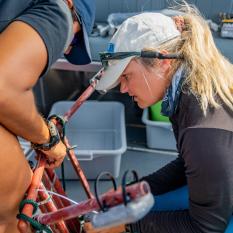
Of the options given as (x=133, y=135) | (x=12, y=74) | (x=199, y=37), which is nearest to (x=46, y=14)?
(x=12, y=74)

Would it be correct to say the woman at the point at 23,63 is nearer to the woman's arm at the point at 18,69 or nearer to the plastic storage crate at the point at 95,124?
the woman's arm at the point at 18,69

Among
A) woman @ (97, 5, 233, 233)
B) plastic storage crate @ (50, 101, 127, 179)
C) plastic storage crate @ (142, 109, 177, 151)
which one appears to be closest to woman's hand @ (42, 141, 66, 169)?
woman @ (97, 5, 233, 233)

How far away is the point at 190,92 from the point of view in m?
1.14

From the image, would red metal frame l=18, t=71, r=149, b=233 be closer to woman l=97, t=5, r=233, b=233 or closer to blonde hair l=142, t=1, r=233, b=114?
woman l=97, t=5, r=233, b=233

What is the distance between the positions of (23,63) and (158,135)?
1593 millimetres

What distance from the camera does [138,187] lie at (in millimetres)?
657

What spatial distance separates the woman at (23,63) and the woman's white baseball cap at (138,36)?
17 cm

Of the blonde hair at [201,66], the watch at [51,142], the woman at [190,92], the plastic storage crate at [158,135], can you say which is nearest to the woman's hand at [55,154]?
the watch at [51,142]

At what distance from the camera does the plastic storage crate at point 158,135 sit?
2173 mm

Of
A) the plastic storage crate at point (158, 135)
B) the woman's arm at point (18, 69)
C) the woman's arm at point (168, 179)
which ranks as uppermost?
the woman's arm at point (18, 69)

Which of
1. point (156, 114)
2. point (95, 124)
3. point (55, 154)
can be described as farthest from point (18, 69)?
point (95, 124)

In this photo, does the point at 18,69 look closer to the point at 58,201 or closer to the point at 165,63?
the point at 165,63

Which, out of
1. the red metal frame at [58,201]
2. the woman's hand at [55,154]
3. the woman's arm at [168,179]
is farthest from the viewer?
the woman's arm at [168,179]

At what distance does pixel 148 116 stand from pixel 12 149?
1432 millimetres
